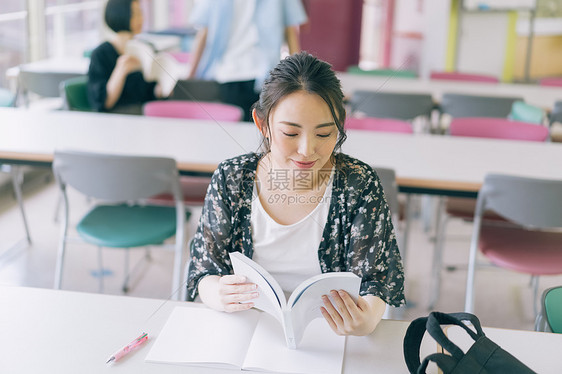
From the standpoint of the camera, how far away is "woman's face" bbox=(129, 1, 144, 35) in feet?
10.4

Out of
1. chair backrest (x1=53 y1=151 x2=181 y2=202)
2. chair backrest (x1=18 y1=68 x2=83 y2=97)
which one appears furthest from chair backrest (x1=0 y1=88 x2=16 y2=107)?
chair backrest (x1=53 y1=151 x2=181 y2=202)

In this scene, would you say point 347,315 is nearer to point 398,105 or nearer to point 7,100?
point 398,105

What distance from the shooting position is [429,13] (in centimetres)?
635

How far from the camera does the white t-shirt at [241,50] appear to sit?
3369mm

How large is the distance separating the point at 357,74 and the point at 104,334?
3.33 meters

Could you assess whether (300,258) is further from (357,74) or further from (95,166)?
(357,74)

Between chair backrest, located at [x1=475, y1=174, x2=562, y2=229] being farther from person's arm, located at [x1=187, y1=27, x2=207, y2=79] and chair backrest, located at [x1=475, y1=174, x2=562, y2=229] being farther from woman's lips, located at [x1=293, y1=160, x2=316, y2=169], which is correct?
person's arm, located at [x1=187, y1=27, x2=207, y2=79]

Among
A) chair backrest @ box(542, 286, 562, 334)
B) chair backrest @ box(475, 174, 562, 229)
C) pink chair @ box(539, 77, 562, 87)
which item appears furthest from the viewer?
pink chair @ box(539, 77, 562, 87)

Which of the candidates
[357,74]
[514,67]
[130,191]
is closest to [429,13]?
[514,67]

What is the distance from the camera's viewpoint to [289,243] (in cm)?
135

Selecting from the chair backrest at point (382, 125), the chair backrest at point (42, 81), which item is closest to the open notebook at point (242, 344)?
the chair backrest at point (382, 125)

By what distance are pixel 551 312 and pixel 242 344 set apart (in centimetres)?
66

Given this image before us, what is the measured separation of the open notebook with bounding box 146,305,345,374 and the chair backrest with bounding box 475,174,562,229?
1.02m

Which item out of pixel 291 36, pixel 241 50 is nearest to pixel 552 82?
pixel 291 36
